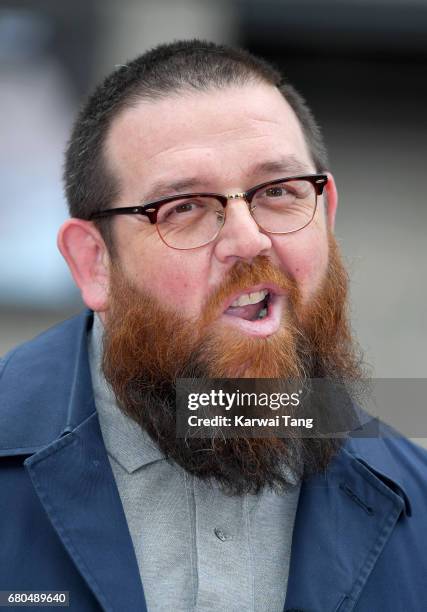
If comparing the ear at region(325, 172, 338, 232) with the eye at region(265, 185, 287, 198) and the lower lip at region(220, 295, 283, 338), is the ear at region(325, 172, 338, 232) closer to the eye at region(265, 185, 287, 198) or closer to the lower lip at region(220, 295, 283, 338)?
the eye at region(265, 185, 287, 198)

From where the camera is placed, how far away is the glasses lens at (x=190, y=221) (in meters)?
2.34

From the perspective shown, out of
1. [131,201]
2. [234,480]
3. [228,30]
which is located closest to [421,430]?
[234,480]

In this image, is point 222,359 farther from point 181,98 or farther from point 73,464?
point 181,98

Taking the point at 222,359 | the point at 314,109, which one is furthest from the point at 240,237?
the point at 314,109

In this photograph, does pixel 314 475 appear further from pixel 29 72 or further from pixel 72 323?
pixel 29 72

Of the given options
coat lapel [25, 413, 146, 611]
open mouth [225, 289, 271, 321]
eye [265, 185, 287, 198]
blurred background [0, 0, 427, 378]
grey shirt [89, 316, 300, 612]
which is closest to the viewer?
coat lapel [25, 413, 146, 611]

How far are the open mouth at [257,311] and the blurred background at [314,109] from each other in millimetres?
4322

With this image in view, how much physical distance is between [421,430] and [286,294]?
0.69 metres

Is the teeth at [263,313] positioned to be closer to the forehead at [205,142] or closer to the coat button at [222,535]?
the forehead at [205,142]

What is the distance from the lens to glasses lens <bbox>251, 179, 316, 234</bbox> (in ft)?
7.74

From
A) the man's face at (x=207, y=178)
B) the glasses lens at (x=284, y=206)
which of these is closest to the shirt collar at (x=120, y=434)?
the man's face at (x=207, y=178)

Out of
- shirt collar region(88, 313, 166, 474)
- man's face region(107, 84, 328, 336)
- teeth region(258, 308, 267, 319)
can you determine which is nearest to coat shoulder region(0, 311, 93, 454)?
shirt collar region(88, 313, 166, 474)

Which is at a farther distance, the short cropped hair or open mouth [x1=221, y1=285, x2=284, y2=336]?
the short cropped hair

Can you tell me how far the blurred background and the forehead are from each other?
4.30m
